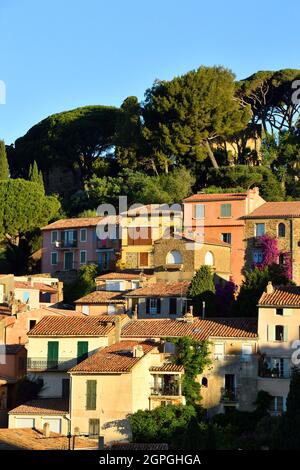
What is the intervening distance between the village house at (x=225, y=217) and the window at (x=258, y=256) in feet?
2.19

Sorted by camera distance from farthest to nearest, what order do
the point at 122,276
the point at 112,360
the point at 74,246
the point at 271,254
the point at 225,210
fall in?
the point at 74,246 < the point at 225,210 < the point at 271,254 < the point at 122,276 < the point at 112,360

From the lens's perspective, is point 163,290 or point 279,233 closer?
point 163,290

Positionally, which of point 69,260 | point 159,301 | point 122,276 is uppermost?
point 69,260

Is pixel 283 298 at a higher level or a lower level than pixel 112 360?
higher

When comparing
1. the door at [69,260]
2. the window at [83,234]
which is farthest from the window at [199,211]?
the door at [69,260]

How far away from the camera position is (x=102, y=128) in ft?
270

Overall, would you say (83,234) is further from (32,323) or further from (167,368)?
(167,368)

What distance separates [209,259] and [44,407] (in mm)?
16579

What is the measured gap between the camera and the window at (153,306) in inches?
2042

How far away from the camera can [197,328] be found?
4528 cm

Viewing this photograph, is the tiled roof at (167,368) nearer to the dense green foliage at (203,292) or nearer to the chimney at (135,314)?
the chimney at (135,314)

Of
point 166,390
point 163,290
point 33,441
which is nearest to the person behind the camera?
point 33,441

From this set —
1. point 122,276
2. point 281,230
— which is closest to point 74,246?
point 122,276

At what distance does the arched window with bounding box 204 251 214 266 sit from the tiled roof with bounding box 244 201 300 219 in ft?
12.1
